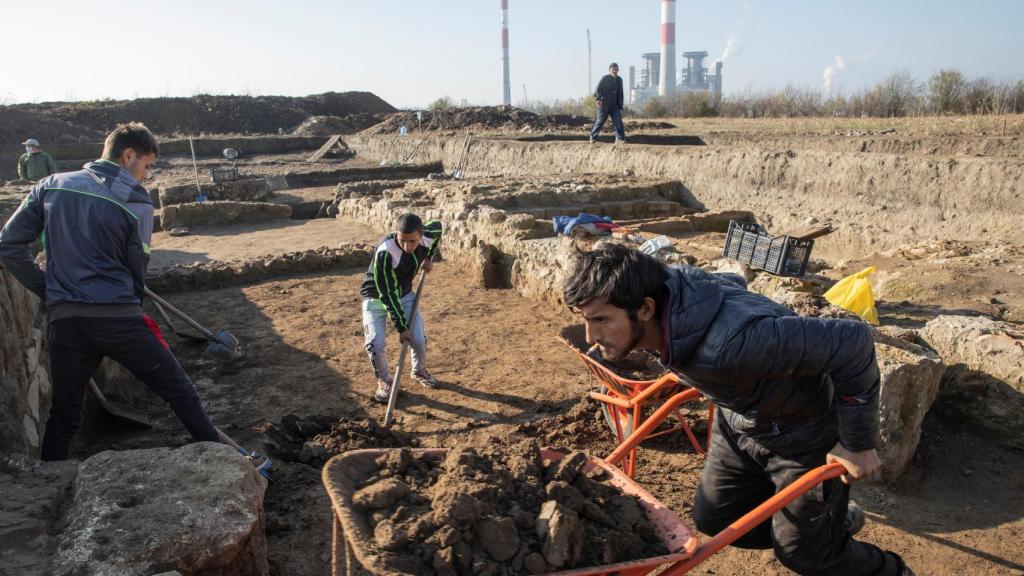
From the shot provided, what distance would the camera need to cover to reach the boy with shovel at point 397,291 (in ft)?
17.3

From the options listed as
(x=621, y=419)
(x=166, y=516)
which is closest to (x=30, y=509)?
(x=166, y=516)

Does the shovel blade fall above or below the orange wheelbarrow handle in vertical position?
below

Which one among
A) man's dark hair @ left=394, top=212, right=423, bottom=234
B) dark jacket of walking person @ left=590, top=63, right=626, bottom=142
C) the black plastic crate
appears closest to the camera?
man's dark hair @ left=394, top=212, right=423, bottom=234

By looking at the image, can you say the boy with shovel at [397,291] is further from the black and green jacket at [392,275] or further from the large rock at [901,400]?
the large rock at [901,400]

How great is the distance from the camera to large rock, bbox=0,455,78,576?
229cm

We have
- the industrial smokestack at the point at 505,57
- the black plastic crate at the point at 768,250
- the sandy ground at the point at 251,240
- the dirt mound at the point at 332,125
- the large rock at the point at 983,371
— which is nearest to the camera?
the large rock at the point at 983,371

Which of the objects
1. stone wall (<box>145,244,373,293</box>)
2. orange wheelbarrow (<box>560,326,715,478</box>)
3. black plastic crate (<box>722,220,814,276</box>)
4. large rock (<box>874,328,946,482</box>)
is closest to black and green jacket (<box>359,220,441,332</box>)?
orange wheelbarrow (<box>560,326,715,478</box>)

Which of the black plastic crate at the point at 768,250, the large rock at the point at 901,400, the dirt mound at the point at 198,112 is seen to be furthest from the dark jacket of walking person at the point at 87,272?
the dirt mound at the point at 198,112

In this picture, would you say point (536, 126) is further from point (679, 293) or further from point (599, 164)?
point (679, 293)

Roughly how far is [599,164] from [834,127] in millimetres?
6588

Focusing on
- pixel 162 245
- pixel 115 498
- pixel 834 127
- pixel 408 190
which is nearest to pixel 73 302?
pixel 115 498

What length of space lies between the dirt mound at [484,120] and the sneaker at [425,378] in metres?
20.6

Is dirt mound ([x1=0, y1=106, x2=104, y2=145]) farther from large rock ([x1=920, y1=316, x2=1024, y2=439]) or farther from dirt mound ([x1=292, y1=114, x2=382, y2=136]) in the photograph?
large rock ([x1=920, y1=316, x2=1024, y2=439])

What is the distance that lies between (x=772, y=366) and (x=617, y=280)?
0.53 meters
